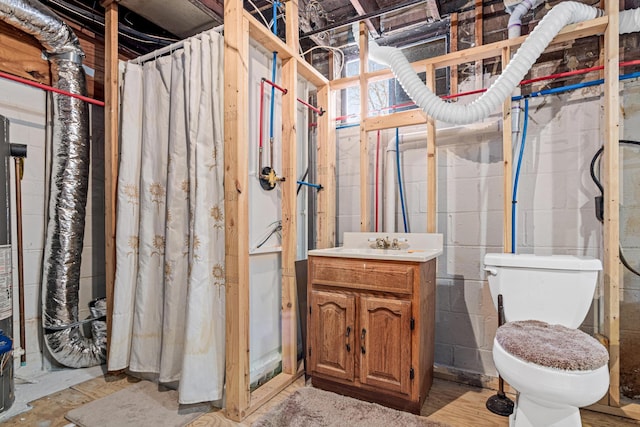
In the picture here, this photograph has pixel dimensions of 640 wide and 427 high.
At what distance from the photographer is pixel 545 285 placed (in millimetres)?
1609

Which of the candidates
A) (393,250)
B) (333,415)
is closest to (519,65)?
(393,250)

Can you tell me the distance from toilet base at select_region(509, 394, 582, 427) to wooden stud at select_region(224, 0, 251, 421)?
1.23 m

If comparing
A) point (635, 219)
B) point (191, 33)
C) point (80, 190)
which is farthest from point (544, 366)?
point (191, 33)

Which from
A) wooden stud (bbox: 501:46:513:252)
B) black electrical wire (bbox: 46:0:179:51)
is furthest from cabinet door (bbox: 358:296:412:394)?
black electrical wire (bbox: 46:0:179:51)

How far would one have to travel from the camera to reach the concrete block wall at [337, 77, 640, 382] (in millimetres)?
1837

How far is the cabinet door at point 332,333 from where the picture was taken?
1794 mm

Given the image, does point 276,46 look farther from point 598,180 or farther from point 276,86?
point 598,180

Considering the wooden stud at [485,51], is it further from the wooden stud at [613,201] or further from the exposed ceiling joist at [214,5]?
the exposed ceiling joist at [214,5]

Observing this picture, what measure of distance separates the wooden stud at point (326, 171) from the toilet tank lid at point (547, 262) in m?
1.04

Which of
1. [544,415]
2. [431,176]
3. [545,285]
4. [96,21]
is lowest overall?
[544,415]

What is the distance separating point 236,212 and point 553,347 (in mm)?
1413

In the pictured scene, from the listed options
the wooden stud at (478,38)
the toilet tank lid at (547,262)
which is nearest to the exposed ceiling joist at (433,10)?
the wooden stud at (478,38)

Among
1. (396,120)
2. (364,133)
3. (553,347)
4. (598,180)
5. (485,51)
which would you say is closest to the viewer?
(553,347)

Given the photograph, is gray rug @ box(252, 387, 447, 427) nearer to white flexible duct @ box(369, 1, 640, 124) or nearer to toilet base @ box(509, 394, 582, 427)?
toilet base @ box(509, 394, 582, 427)
